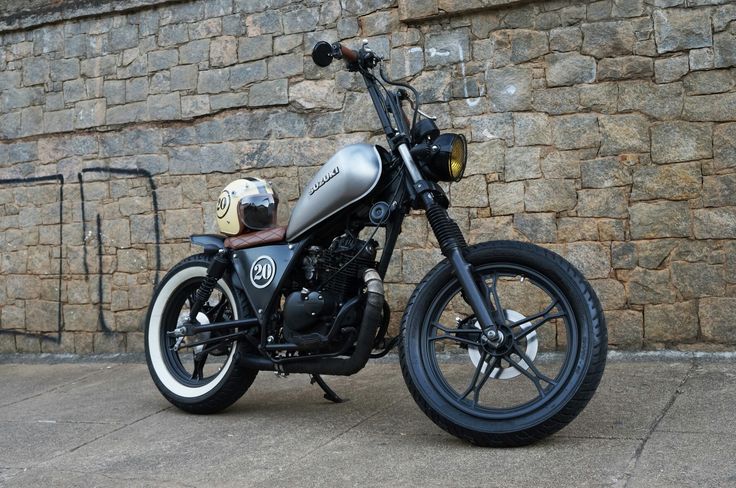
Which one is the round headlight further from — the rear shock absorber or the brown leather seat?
the rear shock absorber

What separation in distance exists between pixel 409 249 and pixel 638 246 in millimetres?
1578

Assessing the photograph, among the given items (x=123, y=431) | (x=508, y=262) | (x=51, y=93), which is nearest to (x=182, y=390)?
(x=123, y=431)

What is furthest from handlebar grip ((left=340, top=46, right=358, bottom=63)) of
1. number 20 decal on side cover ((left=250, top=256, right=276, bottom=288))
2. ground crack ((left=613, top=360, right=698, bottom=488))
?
ground crack ((left=613, top=360, right=698, bottom=488))

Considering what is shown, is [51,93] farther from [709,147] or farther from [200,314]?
[709,147]

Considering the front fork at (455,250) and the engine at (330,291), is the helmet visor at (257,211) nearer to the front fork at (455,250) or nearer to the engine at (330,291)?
the engine at (330,291)

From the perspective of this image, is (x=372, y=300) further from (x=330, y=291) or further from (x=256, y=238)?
(x=256, y=238)

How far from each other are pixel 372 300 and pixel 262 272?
2.63ft

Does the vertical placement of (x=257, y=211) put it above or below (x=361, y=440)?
above

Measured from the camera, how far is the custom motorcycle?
3600mm

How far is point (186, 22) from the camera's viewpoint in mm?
7246

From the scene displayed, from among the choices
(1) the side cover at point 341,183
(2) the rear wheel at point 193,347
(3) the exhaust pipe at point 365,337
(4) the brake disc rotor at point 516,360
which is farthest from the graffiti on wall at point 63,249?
(4) the brake disc rotor at point 516,360

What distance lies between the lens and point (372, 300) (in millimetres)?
4023

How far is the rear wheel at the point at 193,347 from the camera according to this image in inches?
184

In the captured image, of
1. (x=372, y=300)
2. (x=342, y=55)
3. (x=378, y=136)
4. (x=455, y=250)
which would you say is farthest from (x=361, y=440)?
(x=378, y=136)
